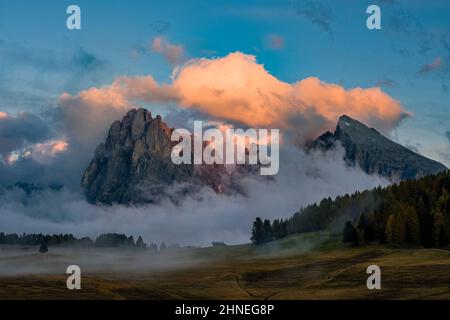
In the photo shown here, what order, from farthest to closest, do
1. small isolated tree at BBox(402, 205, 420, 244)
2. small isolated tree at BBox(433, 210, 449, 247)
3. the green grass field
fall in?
small isolated tree at BBox(402, 205, 420, 244) < small isolated tree at BBox(433, 210, 449, 247) < the green grass field

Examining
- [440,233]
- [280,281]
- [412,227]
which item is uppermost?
[412,227]

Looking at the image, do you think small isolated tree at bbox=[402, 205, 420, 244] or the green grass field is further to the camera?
small isolated tree at bbox=[402, 205, 420, 244]

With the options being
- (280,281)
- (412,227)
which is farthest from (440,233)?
(280,281)

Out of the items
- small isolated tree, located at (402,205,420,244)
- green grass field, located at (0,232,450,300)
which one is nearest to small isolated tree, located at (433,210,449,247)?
small isolated tree, located at (402,205,420,244)

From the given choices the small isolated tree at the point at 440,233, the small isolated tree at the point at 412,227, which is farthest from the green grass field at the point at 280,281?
the small isolated tree at the point at 440,233

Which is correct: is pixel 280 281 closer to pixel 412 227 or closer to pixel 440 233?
pixel 412 227

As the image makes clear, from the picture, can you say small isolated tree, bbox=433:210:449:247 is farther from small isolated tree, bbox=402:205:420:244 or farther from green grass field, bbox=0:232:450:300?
green grass field, bbox=0:232:450:300

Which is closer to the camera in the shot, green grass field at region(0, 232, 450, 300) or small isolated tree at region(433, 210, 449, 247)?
green grass field at region(0, 232, 450, 300)

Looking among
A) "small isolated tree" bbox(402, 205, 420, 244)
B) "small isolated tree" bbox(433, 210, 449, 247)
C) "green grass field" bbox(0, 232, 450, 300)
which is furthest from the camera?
"small isolated tree" bbox(402, 205, 420, 244)

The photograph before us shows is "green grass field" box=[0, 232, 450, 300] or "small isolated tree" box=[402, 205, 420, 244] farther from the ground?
"small isolated tree" box=[402, 205, 420, 244]
